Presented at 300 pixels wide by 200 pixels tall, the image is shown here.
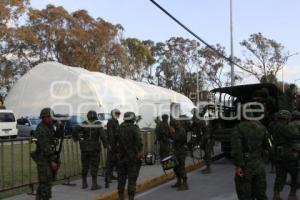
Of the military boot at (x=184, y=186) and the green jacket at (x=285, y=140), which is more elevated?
the green jacket at (x=285, y=140)

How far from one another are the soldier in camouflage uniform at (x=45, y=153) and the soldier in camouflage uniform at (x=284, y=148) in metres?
3.85

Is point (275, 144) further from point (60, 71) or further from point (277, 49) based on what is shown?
point (277, 49)

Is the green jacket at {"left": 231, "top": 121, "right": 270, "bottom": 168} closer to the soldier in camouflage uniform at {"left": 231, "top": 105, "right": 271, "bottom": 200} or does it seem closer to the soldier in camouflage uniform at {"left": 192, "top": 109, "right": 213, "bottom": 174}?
the soldier in camouflage uniform at {"left": 231, "top": 105, "right": 271, "bottom": 200}

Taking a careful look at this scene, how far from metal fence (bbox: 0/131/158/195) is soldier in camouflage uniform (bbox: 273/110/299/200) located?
181 inches

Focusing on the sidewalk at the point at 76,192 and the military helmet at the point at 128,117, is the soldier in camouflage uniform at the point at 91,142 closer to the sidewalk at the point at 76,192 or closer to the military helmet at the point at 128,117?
the sidewalk at the point at 76,192

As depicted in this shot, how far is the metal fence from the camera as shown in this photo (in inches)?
413

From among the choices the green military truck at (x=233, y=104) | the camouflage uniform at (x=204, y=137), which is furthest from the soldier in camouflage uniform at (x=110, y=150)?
the green military truck at (x=233, y=104)

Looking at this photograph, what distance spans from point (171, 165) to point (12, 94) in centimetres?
3551

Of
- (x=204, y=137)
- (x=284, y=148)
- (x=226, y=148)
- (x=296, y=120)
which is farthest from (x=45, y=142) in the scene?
(x=226, y=148)

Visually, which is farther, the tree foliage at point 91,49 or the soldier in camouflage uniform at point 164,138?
the tree foliage at point 91,49

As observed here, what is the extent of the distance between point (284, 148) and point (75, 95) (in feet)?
109

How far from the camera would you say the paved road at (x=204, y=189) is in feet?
35.1

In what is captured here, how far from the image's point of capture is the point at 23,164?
41.5 feet

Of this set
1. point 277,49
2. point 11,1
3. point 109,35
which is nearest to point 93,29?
point 109,35
